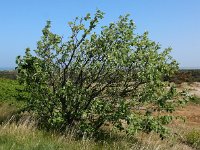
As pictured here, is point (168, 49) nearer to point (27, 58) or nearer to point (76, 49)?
point (76, 49)

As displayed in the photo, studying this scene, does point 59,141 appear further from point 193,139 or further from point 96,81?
point 193,139

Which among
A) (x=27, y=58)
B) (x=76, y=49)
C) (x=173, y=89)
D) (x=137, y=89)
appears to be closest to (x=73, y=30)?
(x=76, y=49)

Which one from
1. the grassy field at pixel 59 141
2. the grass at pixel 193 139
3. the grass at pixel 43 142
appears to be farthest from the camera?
the grass at pixel 193 139

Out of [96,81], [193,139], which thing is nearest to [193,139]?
[193,139]

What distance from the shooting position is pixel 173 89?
11.1 m

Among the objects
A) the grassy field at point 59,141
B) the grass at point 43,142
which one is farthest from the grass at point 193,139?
the grass at point 43,142

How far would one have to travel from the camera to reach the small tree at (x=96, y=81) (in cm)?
1062

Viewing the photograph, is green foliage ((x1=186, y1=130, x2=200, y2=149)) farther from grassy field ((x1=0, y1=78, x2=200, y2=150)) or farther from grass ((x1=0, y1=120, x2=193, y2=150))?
grass ((x1=0, y1=120, x2=193, y2=150))

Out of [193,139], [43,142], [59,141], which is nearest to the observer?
[43,142]

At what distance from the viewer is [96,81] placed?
11125 millimetres

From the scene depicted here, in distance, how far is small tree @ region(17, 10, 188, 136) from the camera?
10617mm

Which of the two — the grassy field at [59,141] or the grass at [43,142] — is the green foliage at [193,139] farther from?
the grass at [43,142]

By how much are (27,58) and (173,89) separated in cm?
406

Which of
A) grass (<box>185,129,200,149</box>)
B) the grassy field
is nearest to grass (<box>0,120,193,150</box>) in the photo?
the grassy field
